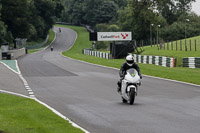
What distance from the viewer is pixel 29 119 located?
439 inches

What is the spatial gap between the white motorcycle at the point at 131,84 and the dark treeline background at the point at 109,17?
237ft

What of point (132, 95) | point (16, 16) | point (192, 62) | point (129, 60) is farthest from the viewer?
point (16, 16)

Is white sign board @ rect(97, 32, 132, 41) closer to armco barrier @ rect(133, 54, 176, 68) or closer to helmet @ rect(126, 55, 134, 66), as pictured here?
armco barrier @ rect(133, 54, 176, 68)

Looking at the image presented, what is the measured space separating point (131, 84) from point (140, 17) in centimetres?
9317

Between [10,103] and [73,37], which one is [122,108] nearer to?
[10,103]

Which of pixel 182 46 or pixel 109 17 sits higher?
pixel 109 17

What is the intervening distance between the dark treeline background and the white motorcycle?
7233 centimetres

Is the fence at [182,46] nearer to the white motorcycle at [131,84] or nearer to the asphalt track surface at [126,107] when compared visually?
the asphalt track surface at [126,107]

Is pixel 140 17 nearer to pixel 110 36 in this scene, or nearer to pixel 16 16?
pixel 16 16

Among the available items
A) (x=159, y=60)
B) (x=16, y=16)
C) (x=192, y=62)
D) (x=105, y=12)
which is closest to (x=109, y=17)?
(x=105, y=12)

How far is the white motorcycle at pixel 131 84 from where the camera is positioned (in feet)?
48.2

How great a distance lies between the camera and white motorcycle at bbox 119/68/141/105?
14.7 metres

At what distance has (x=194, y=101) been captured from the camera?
15.8m

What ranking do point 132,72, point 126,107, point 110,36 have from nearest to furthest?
1. point 126,107
2. point 132,72
3. point 110,36
